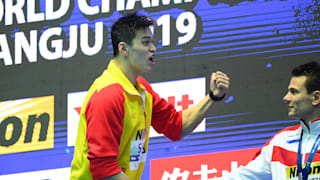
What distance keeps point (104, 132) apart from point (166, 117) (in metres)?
0.54

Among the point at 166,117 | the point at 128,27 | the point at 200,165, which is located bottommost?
the point at 200,165

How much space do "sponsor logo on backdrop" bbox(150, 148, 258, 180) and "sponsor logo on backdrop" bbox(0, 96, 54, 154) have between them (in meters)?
0.90

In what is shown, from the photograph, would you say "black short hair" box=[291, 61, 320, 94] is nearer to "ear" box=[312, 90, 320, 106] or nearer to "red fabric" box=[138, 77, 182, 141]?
"ear" box=[312, 90, 320, 106]

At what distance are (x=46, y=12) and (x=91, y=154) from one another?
8.03 ft

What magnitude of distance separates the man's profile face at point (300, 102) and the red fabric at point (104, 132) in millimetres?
978

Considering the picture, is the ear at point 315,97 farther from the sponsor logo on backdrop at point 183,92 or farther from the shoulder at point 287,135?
the sponsor logo on backdrop at point 183,92

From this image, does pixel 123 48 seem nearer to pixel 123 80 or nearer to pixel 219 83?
pixel 123 80

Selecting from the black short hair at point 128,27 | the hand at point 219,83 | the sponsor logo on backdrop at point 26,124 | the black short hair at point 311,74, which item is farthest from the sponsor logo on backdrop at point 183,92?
the black short hair at point 128,27

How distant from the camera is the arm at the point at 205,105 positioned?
348 centimetres

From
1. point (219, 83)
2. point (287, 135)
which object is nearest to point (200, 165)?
point (287, 135)

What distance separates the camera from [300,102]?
147 inches

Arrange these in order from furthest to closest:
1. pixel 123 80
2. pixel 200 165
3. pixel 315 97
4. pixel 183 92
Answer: pixel 183 92
pixel 200 165
pixel 315 97
pixel 123 80

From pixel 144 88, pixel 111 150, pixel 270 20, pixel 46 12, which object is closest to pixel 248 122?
pixel 270 20

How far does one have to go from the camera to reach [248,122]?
4.52 m
